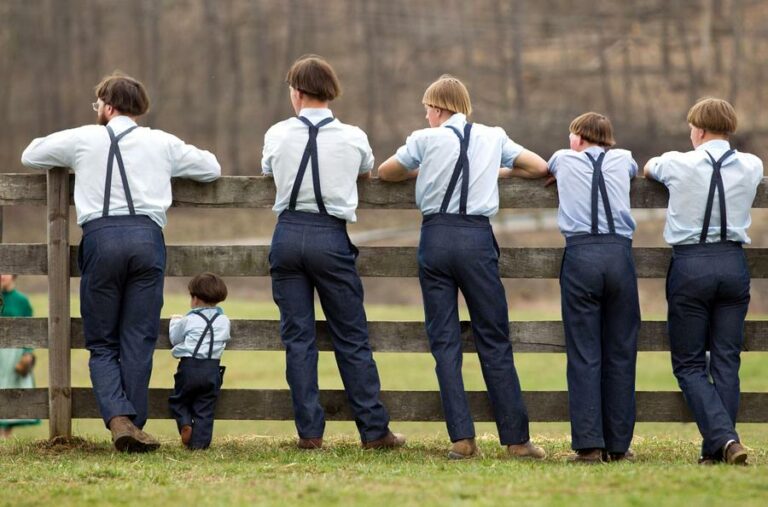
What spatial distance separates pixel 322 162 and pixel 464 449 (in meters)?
1.66

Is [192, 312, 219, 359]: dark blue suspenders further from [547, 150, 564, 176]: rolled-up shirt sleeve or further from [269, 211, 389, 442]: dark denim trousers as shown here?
[547, 150, 564, 176]: rolled-up shirt sleeve

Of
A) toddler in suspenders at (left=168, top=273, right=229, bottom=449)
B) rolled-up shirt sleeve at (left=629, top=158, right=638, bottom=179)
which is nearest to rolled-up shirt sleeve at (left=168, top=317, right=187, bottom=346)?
toddler in suspenders at (left=168, top=273, right=229, bottom=449)

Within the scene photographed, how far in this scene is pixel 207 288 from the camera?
650 cm

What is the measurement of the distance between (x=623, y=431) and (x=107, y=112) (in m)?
3.20

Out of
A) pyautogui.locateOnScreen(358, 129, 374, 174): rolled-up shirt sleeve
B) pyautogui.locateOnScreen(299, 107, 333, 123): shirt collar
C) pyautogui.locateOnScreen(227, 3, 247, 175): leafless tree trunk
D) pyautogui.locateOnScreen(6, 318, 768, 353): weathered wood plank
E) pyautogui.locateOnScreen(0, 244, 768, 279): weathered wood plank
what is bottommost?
pyautogui.locateOnScreen(6, 318, 768, 353): weathered wood plank

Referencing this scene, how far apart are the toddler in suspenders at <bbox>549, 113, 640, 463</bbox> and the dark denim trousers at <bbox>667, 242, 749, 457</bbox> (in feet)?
0.74

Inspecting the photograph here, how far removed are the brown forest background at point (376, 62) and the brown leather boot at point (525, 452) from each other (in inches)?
1706

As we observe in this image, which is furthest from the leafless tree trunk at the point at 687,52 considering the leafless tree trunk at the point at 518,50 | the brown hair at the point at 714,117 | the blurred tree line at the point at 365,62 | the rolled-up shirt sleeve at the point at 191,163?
the rolled-up shirt sleeve at the point at 191,163

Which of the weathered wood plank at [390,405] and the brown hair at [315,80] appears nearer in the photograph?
the brown hair at [315,80]

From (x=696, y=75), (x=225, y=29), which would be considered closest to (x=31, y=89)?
(x=225, y=29)

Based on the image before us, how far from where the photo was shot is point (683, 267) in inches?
240

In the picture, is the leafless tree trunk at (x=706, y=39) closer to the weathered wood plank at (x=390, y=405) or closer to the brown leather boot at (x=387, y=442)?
the weathered wood plank at (x=390, y=405)

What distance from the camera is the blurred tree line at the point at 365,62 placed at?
2037 inches

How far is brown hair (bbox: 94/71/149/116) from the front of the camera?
6348 mm
